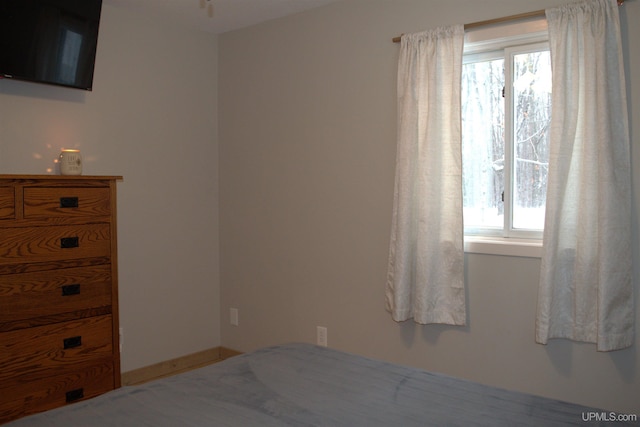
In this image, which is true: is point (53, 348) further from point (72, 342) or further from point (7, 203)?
point (7, 203)

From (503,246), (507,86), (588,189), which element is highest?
(507,86)

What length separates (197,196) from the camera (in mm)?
4105

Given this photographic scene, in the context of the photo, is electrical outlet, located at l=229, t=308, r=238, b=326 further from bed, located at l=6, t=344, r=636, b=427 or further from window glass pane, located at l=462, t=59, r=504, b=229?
bed, located at l=6, t=344, r=636, b=427

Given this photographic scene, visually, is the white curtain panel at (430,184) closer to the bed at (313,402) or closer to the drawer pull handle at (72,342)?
the bed at (313,402)

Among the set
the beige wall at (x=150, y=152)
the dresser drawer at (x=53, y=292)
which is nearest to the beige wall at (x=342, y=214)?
the beige wall at (x=150, y=152)

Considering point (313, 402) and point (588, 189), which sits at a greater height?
point (588, 189)

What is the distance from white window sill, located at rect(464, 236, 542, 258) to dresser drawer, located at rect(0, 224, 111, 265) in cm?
199

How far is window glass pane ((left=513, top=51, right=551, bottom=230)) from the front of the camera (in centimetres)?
281

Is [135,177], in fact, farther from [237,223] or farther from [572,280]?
[572,280]

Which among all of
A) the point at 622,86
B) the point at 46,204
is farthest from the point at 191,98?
the point at 622,86

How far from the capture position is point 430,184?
2949 mm

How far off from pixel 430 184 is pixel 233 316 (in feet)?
6.50

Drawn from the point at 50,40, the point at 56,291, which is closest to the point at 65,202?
the point at 56,291

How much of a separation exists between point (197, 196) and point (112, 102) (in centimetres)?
91
